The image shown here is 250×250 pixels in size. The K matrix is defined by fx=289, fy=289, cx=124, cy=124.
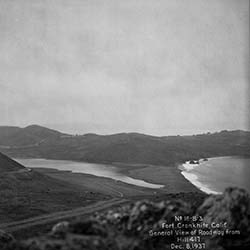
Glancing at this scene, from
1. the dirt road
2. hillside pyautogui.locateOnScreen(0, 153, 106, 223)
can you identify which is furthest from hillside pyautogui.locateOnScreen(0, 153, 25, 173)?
the dirt road

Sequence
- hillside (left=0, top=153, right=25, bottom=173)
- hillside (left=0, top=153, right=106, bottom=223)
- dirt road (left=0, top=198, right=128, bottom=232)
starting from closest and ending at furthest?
dirt road (left=0, top=198, right=128, bottom=232), hillside (left=0, top=153, right=106, bottom=223), hillside (left=0, top=153, right=25, bottom=173)

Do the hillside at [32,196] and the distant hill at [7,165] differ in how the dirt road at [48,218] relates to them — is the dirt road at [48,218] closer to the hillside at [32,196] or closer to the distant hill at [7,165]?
the hillside at [32,196]

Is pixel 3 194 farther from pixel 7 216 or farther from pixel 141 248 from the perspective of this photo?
pixel 141 248

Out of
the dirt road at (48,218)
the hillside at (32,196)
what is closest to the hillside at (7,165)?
the hillside at (32,196)

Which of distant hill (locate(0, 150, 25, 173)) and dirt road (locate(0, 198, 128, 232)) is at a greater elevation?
distant hill (locate(0, 150, 25, 173))

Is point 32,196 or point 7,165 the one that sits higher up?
point 7,165

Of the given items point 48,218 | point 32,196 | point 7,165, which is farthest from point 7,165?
point 48,218

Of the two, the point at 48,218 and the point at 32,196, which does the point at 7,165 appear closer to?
the point at 32,196

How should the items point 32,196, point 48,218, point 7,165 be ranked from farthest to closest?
point 7,165, point 32,196, point 48,218

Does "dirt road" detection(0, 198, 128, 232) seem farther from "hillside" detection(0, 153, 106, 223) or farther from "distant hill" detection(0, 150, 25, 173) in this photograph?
"distant hill" detection(0, 150, 25, 173)
